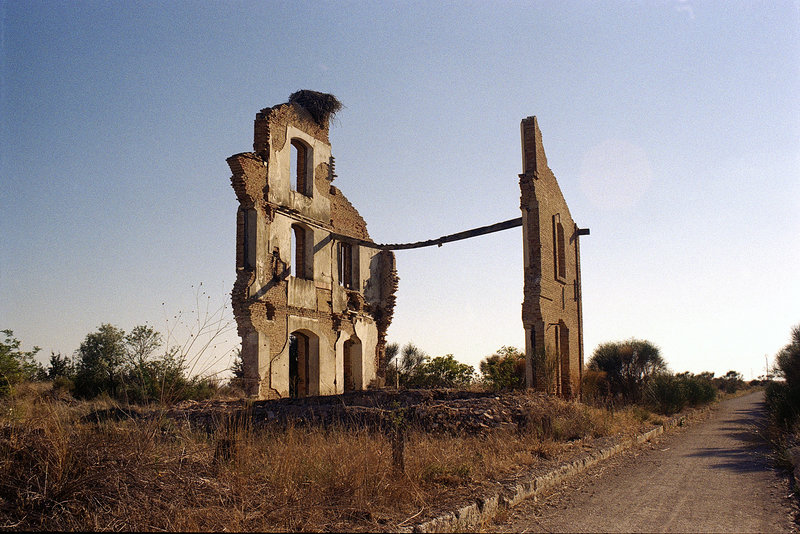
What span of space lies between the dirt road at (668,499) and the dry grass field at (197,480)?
88 cm

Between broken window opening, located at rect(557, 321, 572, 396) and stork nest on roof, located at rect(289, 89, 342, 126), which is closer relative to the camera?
broken window opening, located at rect(557, 321, 572, 396)

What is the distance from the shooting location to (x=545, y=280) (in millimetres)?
16406

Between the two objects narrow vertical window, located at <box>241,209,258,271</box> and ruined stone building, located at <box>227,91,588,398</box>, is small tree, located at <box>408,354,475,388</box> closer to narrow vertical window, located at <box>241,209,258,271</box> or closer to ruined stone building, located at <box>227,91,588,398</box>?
ruined stone building, located at <box>227,91,588,398</box>

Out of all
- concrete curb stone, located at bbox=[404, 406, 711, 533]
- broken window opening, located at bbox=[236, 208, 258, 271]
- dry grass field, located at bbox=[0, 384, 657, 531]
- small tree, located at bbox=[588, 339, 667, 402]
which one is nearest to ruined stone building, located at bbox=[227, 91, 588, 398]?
broken window opening, located at bbox=[236, 208, 258, 271]

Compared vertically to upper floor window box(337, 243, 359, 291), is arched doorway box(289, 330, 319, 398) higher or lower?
lower

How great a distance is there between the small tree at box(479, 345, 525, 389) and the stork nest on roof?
990 centimetres

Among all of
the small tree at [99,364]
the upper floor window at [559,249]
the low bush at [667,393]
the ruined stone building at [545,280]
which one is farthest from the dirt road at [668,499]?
the small tree at [99,364]

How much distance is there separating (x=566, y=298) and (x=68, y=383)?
705 inches

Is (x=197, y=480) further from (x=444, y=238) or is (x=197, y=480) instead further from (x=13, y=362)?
(x=444, y=238)

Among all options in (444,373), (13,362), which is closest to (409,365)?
(444,373)

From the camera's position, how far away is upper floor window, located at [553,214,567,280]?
18.5 meters

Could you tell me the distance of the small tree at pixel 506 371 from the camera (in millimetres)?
16000

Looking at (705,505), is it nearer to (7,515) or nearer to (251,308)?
(7,515)

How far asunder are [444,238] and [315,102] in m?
6.34
